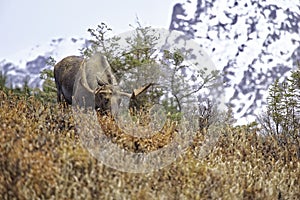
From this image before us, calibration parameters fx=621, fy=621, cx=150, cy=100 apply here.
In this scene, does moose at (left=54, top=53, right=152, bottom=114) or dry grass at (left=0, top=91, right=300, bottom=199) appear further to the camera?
moose at (left=54, top=53, right=152, bottom=114)

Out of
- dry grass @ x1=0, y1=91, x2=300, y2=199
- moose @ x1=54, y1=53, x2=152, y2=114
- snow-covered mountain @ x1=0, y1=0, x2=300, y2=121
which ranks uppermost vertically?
snow-covered mountain @ x1=0, y1=0, x2=300, y2=121

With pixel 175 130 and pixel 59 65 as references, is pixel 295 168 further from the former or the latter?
pixel 59 65

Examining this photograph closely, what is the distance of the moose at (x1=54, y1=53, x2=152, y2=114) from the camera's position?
1082 cm

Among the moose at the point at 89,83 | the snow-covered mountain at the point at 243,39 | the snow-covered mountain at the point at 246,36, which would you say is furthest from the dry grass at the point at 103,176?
the snow-covered mountain at the point at 246,36

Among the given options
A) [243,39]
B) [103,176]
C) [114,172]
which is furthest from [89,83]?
[243,39]

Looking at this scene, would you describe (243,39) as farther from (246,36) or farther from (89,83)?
(89,83)

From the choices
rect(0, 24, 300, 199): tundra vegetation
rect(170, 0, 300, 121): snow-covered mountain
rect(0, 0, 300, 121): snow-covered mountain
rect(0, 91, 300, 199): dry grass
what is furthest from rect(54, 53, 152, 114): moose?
rect(170, 0, 300, 121): snow-covered mountain

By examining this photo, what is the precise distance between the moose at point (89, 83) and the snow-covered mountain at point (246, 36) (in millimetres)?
116829

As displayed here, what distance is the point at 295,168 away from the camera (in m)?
8.33

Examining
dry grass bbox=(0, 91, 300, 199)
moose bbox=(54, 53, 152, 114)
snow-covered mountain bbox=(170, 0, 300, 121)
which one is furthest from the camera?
snow-covered mountain bbox=(170, 0, 300, 121)

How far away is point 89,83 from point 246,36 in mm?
147913

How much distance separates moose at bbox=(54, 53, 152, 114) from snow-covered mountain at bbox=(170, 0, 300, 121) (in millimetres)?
116829

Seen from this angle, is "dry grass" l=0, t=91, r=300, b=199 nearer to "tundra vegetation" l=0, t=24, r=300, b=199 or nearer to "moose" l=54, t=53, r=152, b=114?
"tundra vegetation" l=0, t=24, r=300, b=199

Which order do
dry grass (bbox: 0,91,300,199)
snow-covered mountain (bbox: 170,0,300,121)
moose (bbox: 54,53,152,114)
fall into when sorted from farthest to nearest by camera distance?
snow-covered mountain (bbox: 170,0,300,121)
moose (bbox: 54,53,152,114)
dry grass (bbox: 0,91,300,199)
